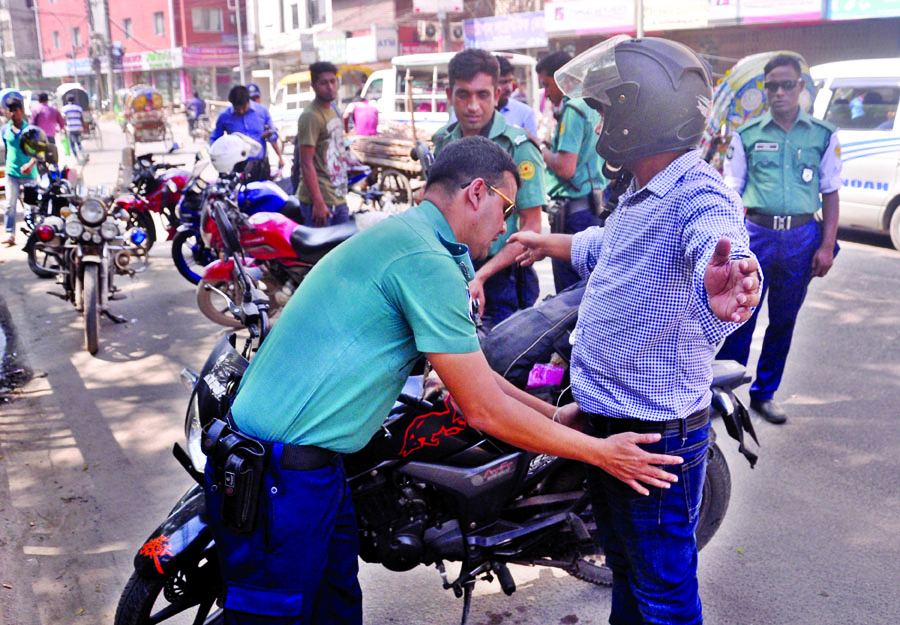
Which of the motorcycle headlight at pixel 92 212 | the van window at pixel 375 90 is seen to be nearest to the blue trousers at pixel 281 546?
the motorcycle headlight at pixel 92 212

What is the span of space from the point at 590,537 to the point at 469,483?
1.65ft

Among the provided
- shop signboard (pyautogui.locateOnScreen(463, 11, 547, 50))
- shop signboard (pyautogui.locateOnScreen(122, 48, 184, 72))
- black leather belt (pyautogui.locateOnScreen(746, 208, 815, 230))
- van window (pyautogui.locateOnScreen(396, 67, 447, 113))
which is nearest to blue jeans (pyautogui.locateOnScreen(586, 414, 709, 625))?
black leather belt (pyautogui.locateOnScreen(746, 208, 815, 230))

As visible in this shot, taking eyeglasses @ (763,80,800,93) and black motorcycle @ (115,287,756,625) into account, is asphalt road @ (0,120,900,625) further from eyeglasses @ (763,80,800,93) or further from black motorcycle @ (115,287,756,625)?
eyeglasses @ (763,80,800,93)

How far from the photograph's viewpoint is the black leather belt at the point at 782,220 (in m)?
4.44

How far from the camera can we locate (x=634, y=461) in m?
1.96

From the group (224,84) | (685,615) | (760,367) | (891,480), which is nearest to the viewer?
(685,615)

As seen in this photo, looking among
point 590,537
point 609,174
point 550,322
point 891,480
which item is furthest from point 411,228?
point 891,480

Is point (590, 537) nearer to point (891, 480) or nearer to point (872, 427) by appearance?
point (891, 480)

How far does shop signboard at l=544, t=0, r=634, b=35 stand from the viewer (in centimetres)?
2041

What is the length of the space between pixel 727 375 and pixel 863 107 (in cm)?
704

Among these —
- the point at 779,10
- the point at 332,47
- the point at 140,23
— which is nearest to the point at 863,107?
the point at 779,10

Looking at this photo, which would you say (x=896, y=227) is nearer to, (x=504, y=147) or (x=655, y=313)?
(x=504, y=147)

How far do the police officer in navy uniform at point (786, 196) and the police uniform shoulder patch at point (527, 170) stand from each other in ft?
4.43

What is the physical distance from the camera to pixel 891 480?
389cm
